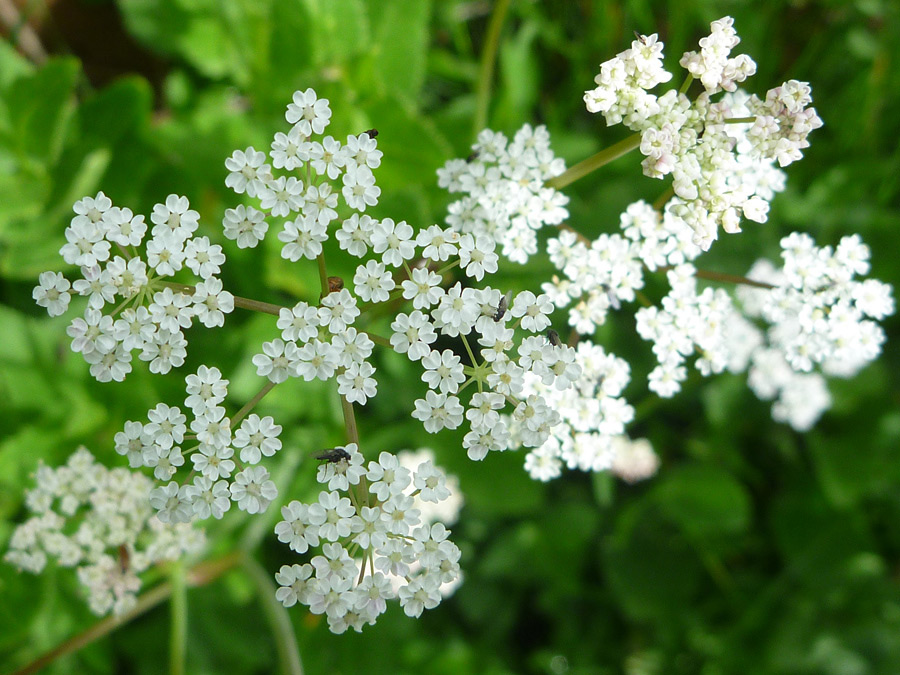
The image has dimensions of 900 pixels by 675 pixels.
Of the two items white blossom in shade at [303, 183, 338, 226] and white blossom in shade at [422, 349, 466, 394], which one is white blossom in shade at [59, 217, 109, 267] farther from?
white blossom in shade at [422, 349, 466, 394]

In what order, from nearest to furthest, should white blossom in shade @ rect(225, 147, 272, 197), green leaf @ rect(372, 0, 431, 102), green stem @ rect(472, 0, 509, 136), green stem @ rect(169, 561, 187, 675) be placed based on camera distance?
white blossom in shade @ rect(225, 147, 272, 197) < green stem @ rect(169, 561, 187, 675) < green stem @ rect(472, 0, 509, 136) < green leaf @ rect(372, 0, 431, 102)

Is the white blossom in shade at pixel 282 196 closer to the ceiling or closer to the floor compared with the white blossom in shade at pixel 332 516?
closer to the ceiling

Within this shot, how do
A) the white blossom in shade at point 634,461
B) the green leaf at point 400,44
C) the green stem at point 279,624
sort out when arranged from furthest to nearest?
the white blossom in shade at point 634,461 < the green leaf at point 400,44 < the green stem at point 279,624

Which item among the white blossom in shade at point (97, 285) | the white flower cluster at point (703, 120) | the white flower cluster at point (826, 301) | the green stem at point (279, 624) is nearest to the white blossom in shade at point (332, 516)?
the white blossom in shade at point (97, 285)

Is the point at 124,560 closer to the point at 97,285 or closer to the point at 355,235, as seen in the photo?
the point at 97,285

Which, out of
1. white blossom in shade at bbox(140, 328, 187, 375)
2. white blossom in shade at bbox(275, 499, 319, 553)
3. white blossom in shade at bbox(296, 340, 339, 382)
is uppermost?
white blossom in shade at bbox(140, 328, 187, 375)

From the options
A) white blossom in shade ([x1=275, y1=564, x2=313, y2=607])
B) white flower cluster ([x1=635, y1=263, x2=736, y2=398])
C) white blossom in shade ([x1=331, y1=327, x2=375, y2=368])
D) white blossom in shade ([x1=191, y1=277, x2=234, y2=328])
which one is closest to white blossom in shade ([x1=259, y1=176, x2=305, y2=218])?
white blossom in shade ([x1=191, y1=277, x2=234, y2=328])

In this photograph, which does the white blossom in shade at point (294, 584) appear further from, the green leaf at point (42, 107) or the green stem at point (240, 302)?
the green leaf at point (42, 107)
